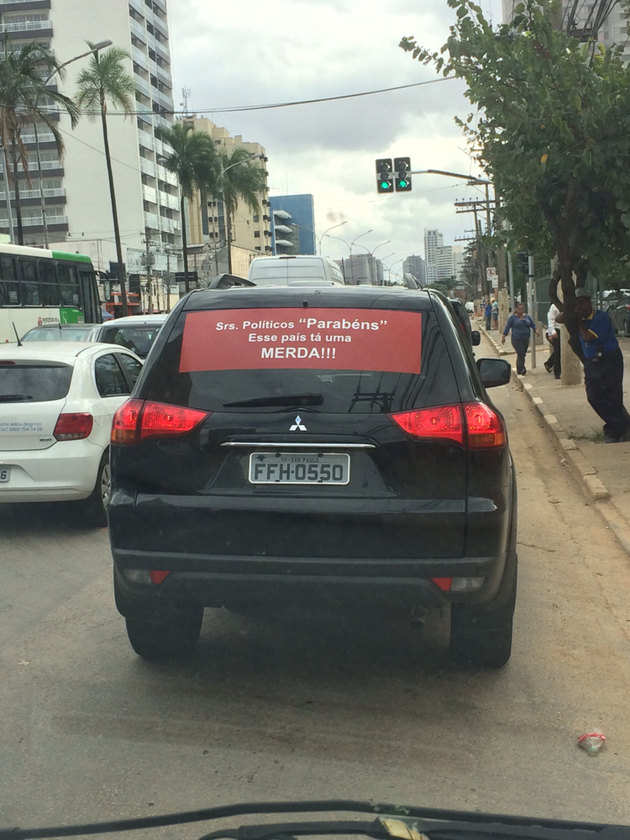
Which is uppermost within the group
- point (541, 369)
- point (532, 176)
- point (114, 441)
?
point (532, 176)

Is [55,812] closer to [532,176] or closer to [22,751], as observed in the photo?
[22,751]

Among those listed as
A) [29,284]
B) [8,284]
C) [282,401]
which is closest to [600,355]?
[282,401]

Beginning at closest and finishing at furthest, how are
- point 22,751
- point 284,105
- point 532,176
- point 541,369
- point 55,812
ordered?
point 55,812, point 22,751, point 532,176, point 541,369, point 284,105

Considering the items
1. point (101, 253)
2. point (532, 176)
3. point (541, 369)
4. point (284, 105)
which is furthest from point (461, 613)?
point (101, 253)

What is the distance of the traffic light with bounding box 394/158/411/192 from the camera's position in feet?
76.2

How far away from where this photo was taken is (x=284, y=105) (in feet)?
93.1

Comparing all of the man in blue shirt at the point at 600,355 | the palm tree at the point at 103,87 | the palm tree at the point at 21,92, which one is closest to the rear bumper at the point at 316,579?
the man in blue shirt at the point at 600,355

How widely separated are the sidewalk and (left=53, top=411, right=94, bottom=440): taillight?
4337 millimetres

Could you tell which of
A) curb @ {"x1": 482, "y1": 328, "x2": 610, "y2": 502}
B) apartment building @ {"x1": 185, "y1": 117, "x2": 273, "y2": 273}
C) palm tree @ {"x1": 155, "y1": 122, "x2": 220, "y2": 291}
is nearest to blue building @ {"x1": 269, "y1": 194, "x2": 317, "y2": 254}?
apartment building @ {"x1": 185, "y1": 117, "x2": 273, "y2": 273}

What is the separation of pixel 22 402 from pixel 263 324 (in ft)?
13.5

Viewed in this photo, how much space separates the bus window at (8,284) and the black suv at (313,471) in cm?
1733

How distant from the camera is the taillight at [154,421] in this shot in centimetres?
393

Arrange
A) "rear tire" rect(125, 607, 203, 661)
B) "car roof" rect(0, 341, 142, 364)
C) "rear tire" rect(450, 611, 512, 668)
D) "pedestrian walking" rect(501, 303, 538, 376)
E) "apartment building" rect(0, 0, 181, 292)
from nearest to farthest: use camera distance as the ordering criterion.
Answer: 1. "rear tire" rect(450, 611, 512, 668)
2. "rear tire" rect(125, 607, 203, 661)
3. "car roof" rect(0, 341, 142, 364)
4. "pedestrian walking" rect(501, 303, 538, 376)
5. "apartment building" rect(0, 0, 181, 292)

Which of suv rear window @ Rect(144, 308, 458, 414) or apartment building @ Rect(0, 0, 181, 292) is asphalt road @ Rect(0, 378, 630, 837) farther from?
apartment building @ Rect(0, 0, 181, 292)
